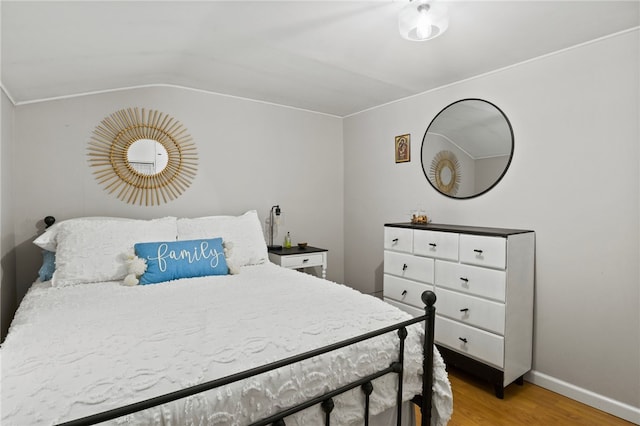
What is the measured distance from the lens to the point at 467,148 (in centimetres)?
282

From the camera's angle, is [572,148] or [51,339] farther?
[572,148]

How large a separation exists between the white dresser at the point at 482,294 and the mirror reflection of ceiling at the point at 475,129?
0.64 m

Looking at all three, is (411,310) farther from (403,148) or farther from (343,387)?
(343,387)

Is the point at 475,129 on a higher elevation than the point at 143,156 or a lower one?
higher

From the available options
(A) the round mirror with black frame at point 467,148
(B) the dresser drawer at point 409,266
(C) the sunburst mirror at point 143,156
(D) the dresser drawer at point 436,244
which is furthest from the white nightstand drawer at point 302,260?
(A) the round mirror with black frame at point 467,148

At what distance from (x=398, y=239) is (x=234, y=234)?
1333 mm

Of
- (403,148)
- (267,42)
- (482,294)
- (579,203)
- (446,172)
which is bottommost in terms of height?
(482,294)

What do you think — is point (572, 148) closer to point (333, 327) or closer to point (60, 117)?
point (333, 327)

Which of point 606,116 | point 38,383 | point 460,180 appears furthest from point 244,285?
point 606,116

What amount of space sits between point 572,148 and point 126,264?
115 inches

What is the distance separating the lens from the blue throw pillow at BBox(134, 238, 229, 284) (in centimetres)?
215

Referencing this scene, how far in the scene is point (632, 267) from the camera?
199 centimetres

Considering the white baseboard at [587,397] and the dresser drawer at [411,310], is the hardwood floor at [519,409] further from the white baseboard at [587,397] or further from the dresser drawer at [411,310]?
the dresser drawer at [411,310]

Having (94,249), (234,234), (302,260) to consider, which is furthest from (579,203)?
(94,249)
